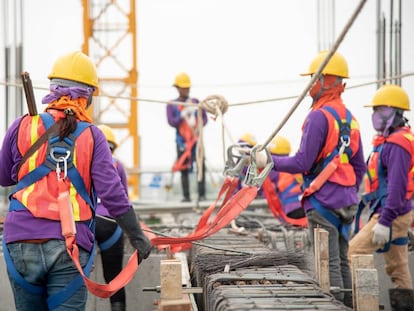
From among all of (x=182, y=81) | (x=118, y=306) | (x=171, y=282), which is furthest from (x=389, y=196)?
(x=182, y=81)

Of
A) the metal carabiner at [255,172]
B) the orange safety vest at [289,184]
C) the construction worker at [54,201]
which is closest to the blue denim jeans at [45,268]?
the construction worker at [54,201]

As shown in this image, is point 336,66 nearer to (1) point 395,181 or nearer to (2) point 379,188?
(1) point 395,181

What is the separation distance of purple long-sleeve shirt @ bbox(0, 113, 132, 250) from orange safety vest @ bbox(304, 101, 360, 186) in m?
2.29

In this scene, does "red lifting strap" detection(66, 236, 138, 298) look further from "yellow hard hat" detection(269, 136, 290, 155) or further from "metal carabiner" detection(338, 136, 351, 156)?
"yellow hard hat" detection(269, 136, 290, 155)

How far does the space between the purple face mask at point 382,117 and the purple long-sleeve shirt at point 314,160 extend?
1.10 metres

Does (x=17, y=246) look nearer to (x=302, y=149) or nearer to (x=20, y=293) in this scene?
(x=20, y=293)

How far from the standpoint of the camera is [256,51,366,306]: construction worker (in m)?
6.85

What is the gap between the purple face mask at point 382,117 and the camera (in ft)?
26.1

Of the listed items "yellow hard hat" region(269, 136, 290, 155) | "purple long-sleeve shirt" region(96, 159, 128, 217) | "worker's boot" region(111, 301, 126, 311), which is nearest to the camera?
"purple long-sleeve shirt" region(96, 159, 128, 217)

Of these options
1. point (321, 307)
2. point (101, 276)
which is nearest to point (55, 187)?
point (321, 307)

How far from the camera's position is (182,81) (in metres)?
14.9

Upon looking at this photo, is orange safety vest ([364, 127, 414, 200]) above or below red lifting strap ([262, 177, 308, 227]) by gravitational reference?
above

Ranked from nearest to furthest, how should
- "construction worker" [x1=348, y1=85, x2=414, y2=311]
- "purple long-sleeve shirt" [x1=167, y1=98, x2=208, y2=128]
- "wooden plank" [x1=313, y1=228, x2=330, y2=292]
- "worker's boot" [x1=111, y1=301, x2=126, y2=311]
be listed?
"wooden plank" [x1=313, y1=228, x2=330, y2=292]
"construction worker" [x1=348, y1=85, x2=414, y2=311]
"worker's boot" [x1=111, y1=301, x2=126, y2=311]
"purple long-sleeve shirt" [x1=167, y1=98, x2=208, y2=128]

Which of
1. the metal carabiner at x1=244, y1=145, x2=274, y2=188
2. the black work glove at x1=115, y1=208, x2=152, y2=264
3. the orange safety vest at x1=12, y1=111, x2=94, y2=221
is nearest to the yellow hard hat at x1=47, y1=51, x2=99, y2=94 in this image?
the orange safety vest at x1=12, y1=111, x2=94, y2=221
